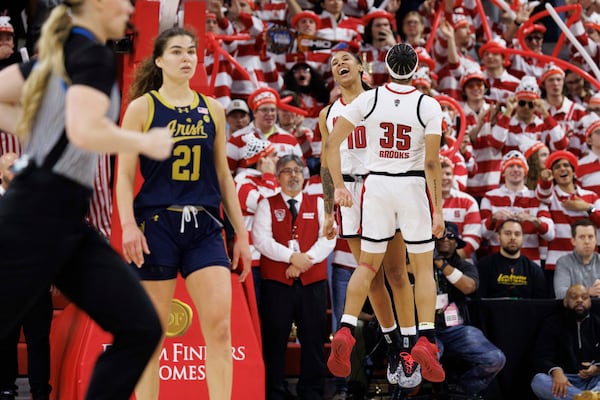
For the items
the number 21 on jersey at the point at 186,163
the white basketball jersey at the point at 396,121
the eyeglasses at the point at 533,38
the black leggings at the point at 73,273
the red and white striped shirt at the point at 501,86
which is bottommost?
the black leggings at the point at 73,273

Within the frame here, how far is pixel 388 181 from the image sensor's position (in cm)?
677

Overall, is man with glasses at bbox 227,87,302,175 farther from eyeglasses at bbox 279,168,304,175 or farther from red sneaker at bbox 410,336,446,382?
red sneaker at bbox 410,336,446,382

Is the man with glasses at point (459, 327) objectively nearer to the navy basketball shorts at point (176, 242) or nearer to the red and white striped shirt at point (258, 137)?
the red and white striped shirt at point (258, 137)

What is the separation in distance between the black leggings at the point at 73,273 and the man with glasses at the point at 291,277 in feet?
15.8

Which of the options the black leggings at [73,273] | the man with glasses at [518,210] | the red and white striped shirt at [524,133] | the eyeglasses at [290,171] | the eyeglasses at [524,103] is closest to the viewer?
the black leggings at [73,273]

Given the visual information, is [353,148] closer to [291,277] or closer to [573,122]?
[291,277]

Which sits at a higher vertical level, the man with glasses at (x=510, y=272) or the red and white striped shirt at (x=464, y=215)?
the red and white striped shirt at (x=464, y=215)

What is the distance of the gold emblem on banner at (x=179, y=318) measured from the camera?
727 cm

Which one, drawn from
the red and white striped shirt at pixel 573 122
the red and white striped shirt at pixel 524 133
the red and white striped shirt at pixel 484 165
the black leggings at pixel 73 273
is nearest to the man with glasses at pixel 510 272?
the red and white striped shirt at pixel 484 165

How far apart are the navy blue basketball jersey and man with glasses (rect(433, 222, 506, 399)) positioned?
3563 millimetres

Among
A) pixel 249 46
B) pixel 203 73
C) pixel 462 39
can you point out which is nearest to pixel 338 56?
pixel 203 73

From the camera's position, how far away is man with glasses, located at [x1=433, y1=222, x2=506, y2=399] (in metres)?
8.73

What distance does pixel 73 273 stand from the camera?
13.2 ft

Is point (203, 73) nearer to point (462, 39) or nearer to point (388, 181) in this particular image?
point (388, 181)
